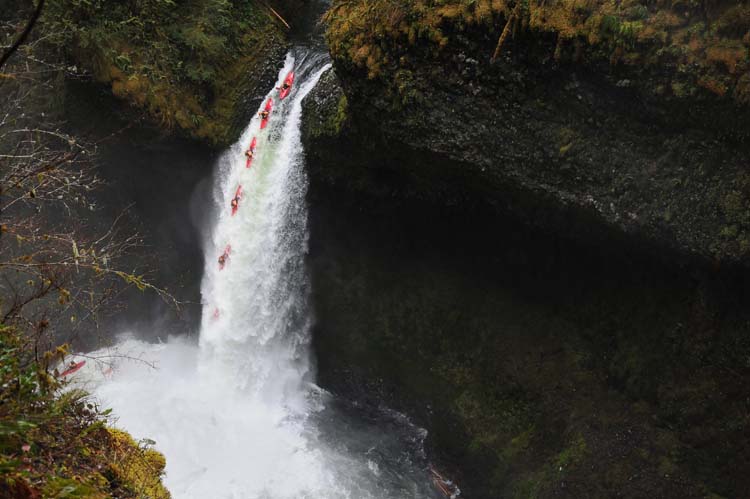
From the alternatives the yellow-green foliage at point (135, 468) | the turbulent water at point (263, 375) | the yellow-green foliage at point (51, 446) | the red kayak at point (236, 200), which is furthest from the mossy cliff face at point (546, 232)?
the yellow-green foliage at point (51, 446)

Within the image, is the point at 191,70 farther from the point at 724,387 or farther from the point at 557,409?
the point at 724,387

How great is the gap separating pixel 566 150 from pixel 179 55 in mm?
9430

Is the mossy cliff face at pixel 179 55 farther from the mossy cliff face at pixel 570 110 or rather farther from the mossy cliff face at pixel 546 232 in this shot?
the mossy cliff face at pixel 570 110

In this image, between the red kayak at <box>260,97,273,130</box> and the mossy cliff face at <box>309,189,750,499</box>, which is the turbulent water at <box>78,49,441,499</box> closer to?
the red kayak at <box>260,97,273,130</box>

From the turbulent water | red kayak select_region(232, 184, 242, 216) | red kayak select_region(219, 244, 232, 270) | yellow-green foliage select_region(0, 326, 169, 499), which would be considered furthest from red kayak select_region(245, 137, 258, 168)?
yellow-green foliage select_region(0, 326, 169, 499)

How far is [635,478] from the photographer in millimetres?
9414

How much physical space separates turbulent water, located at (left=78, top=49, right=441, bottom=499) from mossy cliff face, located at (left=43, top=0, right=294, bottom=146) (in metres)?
0.78

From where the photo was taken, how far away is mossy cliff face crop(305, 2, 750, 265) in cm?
772

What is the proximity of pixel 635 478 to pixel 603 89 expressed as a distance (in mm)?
6663

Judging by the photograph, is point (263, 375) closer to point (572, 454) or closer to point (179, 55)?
point (572, 454)

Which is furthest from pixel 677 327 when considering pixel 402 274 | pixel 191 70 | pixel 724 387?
pixel 191 70

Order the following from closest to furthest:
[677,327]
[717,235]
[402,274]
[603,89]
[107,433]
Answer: [107,433], [717,235], [603,89], [677,327], [402,274]

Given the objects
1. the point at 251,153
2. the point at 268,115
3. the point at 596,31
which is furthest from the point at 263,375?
the point at 596,31

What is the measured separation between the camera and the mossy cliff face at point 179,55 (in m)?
12.2
